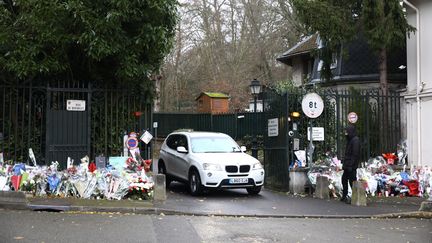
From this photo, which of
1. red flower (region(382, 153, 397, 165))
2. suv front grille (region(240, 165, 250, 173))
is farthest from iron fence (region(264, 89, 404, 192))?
suv front grille (region(240, 165, 250, 173))

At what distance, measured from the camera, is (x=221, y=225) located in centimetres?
940

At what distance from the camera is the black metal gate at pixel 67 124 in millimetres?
12375

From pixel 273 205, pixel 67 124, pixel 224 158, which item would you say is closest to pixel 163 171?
pixel 224 158

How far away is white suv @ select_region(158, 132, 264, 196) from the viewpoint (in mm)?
12948

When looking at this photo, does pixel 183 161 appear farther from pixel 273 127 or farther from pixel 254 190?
pixel 273 127

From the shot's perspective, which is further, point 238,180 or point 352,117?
point 352,117

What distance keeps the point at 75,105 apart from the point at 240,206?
466 centimetres

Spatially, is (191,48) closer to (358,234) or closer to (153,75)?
(153,75)

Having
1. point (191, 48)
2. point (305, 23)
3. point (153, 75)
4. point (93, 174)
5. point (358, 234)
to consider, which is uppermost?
point (191, 48)

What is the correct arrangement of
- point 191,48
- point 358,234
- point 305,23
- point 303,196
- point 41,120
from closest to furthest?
point 358,234, point 41,120, point 303,196, point 305,23, point 191,48

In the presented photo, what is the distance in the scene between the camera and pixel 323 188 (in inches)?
527

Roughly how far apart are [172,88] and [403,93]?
2476 cm

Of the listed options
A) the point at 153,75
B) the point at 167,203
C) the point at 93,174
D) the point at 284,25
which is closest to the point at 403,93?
the point at 153,75

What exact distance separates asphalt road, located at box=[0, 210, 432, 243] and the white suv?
2.68 meters
